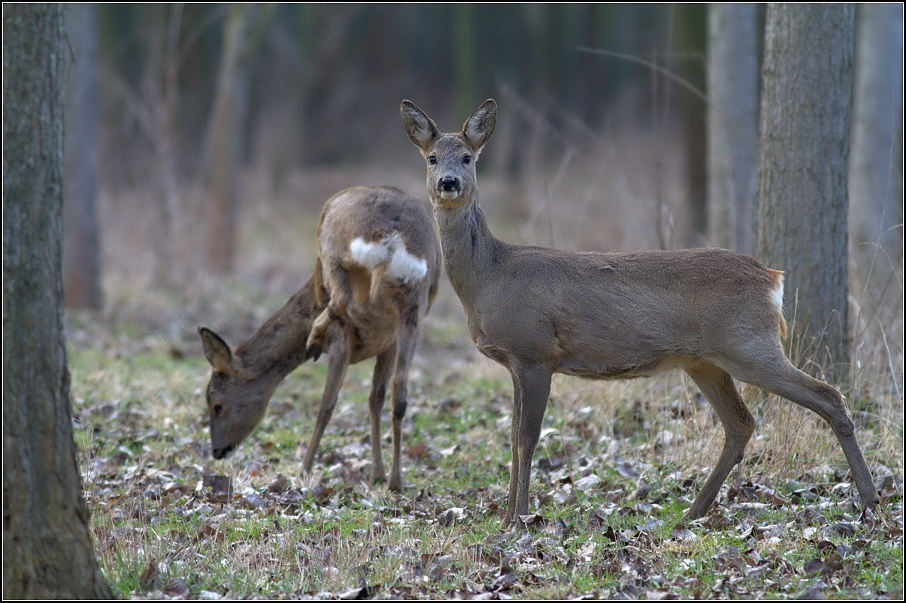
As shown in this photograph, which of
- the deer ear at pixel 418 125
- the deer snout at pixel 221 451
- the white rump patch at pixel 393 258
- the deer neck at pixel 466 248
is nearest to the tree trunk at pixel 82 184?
the deer snout at pixel 221 451

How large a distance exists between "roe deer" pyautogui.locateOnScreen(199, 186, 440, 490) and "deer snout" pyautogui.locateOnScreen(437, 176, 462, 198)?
4.30 ft

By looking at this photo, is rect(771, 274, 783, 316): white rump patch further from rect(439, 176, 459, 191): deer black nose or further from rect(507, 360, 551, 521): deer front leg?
rect(439, 176, 459, 191): deer black nose

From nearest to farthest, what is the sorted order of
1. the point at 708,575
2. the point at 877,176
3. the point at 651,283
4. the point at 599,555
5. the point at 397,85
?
the point at 708,575 < the point at 599,555 < the point at 651,283 < the point at 877,176 < the point at 397,85

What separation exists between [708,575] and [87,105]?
10331mm

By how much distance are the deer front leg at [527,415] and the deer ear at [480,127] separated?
135cm

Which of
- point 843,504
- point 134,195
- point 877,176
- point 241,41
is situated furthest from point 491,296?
point 134,195

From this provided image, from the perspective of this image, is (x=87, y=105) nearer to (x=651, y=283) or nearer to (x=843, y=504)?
(x=651, y=283)

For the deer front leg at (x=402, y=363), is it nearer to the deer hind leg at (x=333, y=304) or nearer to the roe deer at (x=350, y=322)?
the roe deer at (x=350, y=322)

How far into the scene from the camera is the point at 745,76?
1038 centimetres

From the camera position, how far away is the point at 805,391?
204 inches

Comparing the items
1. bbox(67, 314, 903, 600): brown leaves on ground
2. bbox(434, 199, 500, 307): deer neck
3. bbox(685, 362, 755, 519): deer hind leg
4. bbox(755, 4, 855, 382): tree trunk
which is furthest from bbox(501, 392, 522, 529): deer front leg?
bbox(755, 4, 855, 382): tree trunk

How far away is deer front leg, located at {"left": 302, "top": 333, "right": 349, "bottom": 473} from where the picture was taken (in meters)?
6.98

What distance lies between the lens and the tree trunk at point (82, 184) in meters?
12.4

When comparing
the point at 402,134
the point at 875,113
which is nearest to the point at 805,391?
the point at 875,113
